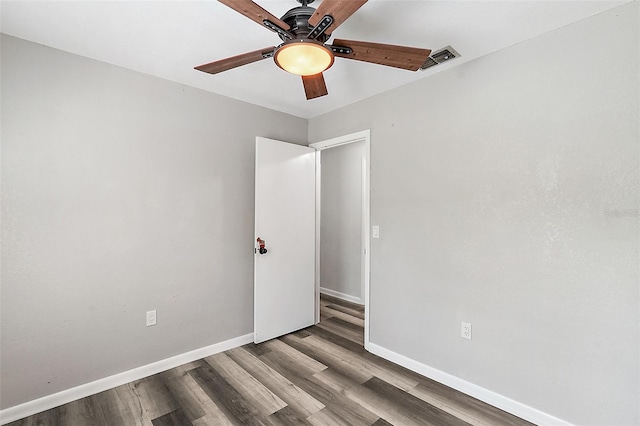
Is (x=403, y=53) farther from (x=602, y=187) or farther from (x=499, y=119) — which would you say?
(x=602, y=187)

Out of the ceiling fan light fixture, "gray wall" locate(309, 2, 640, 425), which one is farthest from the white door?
the ceiling fan light fixture

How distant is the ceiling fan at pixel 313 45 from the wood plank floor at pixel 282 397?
2.14 meters

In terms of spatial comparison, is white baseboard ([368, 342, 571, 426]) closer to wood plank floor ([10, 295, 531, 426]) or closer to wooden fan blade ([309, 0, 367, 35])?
wood plank floor ([10, 295, 531, 426])

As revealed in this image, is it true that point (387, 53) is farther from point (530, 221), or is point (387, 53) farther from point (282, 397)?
point (282, 397)

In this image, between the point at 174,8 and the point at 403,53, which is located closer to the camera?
the point at 403,53

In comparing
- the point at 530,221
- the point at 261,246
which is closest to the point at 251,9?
the point at 530,221

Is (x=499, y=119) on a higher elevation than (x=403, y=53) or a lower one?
lower

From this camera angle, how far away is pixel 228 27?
1.83 metres

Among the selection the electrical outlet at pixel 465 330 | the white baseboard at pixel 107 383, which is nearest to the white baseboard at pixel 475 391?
the electrical outlet at pixel 465 330

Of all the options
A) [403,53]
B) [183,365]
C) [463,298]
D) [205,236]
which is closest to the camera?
[403,53]

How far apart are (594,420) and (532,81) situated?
6.76 feet

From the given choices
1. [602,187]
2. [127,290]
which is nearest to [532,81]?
[602,187]

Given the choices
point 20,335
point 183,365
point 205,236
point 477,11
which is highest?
point 477,11

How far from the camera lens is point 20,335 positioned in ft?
6.34
